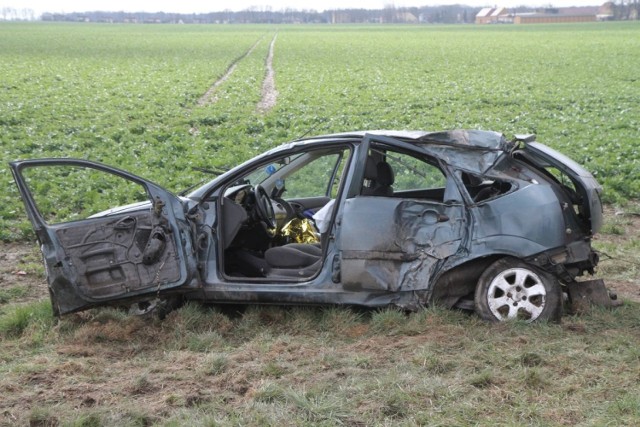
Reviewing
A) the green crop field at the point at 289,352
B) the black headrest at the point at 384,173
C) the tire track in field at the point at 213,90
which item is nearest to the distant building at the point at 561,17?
the tire track in field at the point at 213,90

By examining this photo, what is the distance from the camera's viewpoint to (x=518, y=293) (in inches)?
258

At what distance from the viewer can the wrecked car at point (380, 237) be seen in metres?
6.52

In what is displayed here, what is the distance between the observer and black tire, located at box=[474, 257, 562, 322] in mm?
6496

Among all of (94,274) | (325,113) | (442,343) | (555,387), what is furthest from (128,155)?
(555,387)

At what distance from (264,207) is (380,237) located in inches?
56.4

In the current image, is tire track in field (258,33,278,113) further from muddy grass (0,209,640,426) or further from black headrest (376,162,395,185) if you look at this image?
muddy grass (0,209,640,426)

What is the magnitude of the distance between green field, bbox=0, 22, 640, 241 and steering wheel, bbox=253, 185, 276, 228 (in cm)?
411

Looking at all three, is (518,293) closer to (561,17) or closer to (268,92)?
(268,92)

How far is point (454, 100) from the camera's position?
1067 inches

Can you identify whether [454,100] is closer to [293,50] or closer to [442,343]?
[442,343]

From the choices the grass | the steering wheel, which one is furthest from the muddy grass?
the steering wheel

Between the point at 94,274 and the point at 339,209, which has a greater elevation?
the point at 339,209

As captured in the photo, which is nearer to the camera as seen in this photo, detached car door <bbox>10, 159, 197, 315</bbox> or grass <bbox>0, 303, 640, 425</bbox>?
grass <bbox>0, 303, 640, 425</bbox>

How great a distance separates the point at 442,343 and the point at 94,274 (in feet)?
8.95
